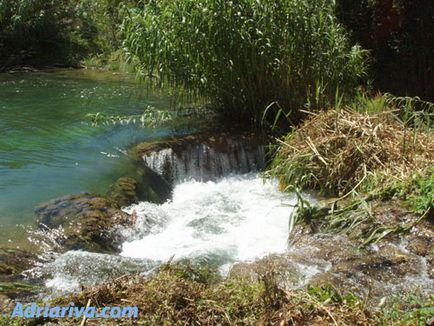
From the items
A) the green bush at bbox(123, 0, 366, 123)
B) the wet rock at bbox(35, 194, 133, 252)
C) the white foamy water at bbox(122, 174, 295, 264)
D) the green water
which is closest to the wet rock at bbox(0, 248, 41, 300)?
the wet rock at bbox(35, 194, 133, 252)

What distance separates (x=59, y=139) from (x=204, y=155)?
2240 mm

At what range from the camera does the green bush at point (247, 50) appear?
7086mm

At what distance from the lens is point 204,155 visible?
24.1 ft

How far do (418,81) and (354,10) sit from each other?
6.20ft

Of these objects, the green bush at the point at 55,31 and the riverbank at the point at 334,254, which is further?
the green bush at the point at 55,31

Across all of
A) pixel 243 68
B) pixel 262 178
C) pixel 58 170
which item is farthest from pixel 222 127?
pixel 58 170

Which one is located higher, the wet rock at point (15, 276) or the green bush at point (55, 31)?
the green bush at point (55, 31)

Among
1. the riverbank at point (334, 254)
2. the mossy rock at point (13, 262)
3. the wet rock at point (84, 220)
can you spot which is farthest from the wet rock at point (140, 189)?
the mossy rock at point (13, 262)

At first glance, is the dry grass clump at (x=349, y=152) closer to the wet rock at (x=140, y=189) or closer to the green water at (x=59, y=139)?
the wet rock at (x=140, y=189)

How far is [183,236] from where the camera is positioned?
5.36 meters

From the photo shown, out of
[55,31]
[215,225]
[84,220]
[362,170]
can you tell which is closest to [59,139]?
[84,220]

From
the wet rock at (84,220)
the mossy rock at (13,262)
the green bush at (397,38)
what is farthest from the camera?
the green bush at (397,38)

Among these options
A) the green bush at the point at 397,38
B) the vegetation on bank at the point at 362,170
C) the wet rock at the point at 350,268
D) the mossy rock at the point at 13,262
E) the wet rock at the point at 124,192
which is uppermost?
the green bush at the point at 397,38

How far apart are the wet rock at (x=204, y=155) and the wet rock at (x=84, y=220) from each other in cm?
159
